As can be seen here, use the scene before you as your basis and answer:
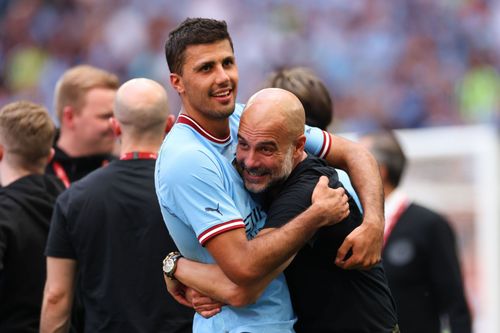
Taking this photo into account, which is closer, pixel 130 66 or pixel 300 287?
pixel 300 287

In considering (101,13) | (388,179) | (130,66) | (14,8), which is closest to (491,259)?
(388,179)

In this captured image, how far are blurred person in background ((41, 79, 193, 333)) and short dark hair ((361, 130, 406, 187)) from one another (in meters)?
1.90

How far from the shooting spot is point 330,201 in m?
3.43

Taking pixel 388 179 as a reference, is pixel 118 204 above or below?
above

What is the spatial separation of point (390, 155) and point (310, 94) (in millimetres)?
1578

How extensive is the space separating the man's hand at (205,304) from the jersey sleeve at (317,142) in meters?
0.75

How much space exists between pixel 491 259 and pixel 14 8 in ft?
31.1

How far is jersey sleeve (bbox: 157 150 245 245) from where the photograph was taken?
3.40 metres

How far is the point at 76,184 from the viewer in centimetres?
439

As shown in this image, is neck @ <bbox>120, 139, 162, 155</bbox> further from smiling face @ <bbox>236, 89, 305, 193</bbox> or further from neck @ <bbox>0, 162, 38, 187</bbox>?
smiling face @ <bbox>236, 89, 305, 193</bbox>

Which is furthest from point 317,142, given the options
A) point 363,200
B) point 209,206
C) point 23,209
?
point 23,209

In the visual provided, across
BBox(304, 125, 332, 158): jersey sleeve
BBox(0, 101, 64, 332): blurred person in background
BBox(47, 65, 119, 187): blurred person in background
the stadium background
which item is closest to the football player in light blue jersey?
BBox(304, 125, 332, 158): jersey sleeve

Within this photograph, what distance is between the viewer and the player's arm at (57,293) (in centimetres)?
433

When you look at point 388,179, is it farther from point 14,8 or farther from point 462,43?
point 14,8
